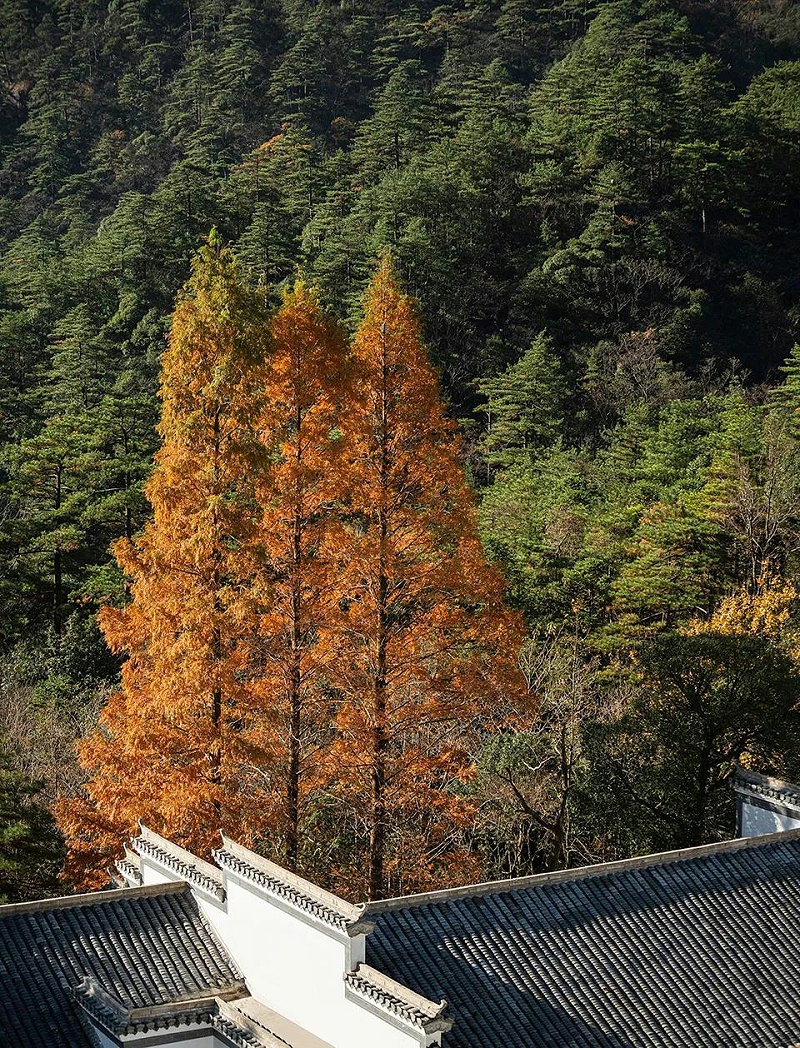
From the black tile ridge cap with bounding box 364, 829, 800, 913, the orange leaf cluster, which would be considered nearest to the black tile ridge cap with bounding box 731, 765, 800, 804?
the black tile ridge cap with bounding box 364, 829, 800, 913

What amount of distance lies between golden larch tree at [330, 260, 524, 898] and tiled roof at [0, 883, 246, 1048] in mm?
2999

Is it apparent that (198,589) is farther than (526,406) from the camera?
No

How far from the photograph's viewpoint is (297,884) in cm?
1208

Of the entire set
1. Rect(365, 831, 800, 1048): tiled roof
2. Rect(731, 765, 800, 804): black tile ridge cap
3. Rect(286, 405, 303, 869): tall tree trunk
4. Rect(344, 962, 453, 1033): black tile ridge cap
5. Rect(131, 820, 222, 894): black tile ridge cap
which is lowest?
Rect(131, 820, 222, 894): black tile ridge cap

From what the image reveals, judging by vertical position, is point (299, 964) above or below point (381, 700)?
below

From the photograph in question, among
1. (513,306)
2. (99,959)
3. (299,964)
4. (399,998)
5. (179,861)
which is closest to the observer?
(399,998)

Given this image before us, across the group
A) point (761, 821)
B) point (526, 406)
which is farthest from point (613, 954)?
point (526, 406)

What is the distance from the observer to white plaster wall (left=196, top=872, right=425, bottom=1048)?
1130 cm

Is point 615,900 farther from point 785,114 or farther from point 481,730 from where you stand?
point 785,114

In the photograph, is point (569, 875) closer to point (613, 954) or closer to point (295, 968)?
point (613, 954)

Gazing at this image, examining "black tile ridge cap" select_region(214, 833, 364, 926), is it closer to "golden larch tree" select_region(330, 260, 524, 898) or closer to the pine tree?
"golden larch tree" select_region(330, 260, 524, 898)

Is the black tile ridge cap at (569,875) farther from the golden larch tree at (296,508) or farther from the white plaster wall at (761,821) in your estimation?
the golden larch tree at (296,508)

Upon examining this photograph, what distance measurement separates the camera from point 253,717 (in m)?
15.4

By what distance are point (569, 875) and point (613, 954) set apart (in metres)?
0.95
